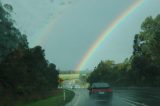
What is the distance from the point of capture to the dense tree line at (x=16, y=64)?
3664 centimetres

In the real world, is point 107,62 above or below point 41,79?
above

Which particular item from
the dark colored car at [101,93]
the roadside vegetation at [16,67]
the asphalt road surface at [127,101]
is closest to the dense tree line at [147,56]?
the roadside vegetation at [16,67]

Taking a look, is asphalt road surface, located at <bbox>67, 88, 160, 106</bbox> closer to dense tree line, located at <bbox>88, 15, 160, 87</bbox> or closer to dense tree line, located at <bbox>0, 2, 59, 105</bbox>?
dense tree line, located at <bbox>0, 2, 59, 105</bbox>

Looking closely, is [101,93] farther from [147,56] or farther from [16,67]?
[147,56]

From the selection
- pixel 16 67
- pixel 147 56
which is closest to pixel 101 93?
pixel 16 67

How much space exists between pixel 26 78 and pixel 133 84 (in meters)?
66.3

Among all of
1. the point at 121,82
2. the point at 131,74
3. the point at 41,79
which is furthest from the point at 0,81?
the point at 121,82

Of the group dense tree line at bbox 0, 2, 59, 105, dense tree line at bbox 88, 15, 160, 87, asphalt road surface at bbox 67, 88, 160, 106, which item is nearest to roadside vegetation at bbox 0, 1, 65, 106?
dense tree line at bbox 0, 2, 59, 105

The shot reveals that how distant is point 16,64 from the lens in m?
48.4

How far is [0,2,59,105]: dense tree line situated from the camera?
36638mm

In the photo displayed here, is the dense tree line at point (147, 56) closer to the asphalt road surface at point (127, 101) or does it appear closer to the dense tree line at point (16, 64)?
the dense tree line at point (16, 64)

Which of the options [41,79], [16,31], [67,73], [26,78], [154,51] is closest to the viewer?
[16,31]

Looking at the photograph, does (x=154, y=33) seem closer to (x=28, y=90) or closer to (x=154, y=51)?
(x=154, y=51)

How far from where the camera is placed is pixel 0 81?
46812 millimetres
